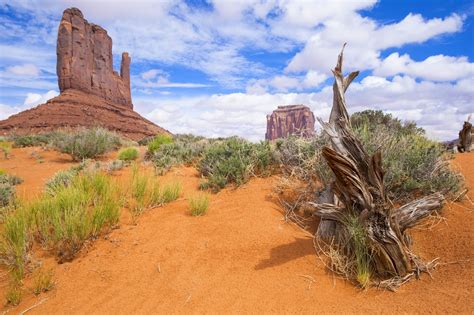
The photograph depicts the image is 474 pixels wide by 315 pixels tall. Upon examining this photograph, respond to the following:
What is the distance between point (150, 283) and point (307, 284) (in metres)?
1.79

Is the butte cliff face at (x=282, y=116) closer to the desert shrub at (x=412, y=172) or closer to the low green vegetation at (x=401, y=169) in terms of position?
the low green vegetation at (x=401, y=169)

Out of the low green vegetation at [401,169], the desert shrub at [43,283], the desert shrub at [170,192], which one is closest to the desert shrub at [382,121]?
the low green vegetation at [401,169]

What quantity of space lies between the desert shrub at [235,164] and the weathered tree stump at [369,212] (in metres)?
2.98

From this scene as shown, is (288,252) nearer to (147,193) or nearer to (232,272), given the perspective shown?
(232,272)

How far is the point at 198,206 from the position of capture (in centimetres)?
505

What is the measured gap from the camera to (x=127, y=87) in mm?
74500

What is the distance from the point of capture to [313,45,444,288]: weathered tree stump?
3188 millimetres

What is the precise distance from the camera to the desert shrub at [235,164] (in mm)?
6441

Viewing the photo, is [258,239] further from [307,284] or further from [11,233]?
[11,233]

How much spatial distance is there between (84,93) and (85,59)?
7435mm

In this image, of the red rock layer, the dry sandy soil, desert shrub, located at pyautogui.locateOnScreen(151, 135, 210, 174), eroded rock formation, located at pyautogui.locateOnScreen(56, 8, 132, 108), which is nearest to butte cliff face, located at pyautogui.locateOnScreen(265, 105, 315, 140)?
the red rock layer

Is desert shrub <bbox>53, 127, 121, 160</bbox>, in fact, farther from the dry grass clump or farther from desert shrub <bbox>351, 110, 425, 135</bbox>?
desert shrub <bbox>351, 110, 425, 135</bbox>

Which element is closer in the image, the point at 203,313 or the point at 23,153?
the point at 203,313

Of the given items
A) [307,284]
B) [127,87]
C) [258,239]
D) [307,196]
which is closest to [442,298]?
[307,284]
